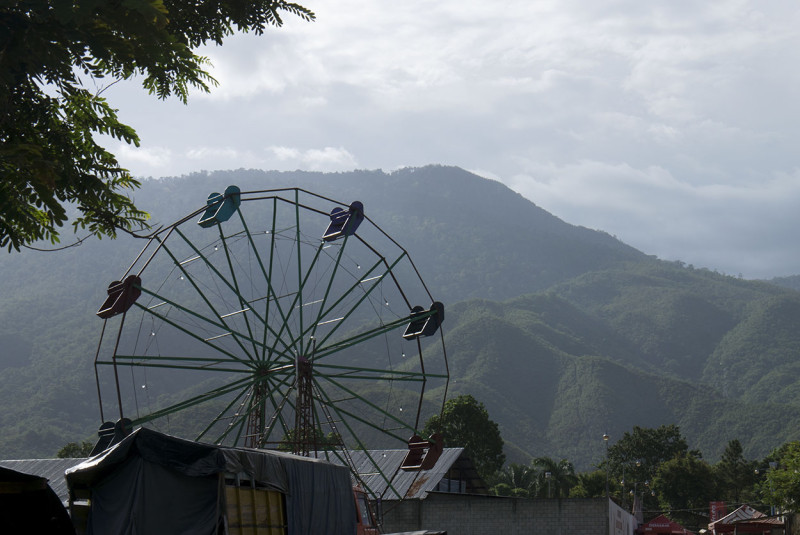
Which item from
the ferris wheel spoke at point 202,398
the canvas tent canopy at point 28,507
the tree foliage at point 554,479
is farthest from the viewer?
the tree foliage at point 554,479

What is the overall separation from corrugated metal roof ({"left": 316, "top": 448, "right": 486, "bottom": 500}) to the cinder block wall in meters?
2.00

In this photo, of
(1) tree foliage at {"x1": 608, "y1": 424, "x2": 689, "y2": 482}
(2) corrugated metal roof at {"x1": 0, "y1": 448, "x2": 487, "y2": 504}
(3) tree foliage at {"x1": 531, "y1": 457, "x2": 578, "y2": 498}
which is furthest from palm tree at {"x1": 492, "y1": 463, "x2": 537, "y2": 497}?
(1) tree foliage at {"x1": 608, "y1": 424, "x2": 689, "y2": 482}

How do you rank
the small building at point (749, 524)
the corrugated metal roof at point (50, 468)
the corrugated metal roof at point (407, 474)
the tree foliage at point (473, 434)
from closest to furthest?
the corrugated metal roof at point (407, 474)
the corrugated metal roof at point (50, 468)
the small building at point (749, 524)
the tree foliage at point (473, 434)

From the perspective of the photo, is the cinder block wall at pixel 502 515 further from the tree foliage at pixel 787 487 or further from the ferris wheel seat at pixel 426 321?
the tree foliage at pixel 787 487

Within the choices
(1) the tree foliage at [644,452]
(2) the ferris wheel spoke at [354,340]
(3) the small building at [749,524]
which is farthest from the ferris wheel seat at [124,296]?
(1) the tree foliage at [644,452]

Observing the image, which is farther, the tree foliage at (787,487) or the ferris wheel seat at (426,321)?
the tree foliage at (787,487)

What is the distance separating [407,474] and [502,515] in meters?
12.0

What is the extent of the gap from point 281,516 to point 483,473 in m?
74.2

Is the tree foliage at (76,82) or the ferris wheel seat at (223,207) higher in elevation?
the ferris wheel seat at (223,207)

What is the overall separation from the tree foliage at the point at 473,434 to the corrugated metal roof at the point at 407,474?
2856 centimetres

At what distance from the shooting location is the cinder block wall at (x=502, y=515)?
38.2 m

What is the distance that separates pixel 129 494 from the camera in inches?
606

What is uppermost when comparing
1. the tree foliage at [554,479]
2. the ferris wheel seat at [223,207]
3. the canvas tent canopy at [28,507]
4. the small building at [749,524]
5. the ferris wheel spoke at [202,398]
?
the ferris wheel seat at [223,207]

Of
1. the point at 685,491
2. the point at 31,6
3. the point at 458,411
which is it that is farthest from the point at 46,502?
the point at 685,491
